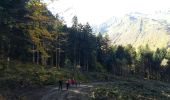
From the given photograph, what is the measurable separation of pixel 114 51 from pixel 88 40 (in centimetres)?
3177

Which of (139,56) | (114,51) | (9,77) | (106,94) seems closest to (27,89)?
(9,77)

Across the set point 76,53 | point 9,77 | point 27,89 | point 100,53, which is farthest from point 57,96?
point 100,53

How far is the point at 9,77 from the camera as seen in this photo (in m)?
47.9

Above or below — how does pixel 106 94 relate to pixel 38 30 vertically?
below

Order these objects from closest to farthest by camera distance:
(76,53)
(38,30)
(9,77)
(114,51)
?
(9,77), (38,30), (76,53), (114,51)

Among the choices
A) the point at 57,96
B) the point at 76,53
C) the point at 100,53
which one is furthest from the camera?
the point at 100,53

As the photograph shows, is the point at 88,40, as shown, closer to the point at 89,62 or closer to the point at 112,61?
the point at 89,62

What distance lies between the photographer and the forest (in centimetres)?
A: 4619

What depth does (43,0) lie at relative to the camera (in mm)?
45719

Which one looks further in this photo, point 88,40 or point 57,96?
point 88,40

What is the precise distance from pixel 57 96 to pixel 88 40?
78.2 m

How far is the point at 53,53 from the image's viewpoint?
112312 millimetres

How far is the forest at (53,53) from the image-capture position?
46188 millimetres

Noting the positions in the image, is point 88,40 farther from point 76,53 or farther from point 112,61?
point 112,61
